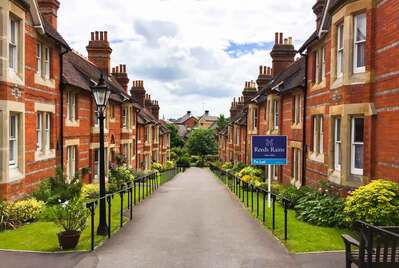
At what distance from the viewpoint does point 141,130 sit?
44.7 meters

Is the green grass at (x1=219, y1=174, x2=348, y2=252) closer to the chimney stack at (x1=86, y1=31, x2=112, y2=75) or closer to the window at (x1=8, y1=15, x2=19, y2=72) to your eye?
the window at (x1=8, y1=15, x2=19, y2=72)

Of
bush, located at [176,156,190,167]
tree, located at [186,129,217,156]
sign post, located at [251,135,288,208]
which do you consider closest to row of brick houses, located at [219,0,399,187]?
sign post, located at [251,135,288,208]

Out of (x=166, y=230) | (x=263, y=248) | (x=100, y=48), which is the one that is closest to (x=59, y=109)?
(x=166, y=230)

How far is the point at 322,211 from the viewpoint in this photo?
13820 millimetres

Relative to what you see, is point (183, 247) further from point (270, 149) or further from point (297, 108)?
point (297, 108)

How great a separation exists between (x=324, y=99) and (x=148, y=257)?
1104 centimetres

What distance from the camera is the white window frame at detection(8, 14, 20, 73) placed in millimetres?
14616

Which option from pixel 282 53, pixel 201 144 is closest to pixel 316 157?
pixel 282 53

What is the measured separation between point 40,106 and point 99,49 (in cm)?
1723

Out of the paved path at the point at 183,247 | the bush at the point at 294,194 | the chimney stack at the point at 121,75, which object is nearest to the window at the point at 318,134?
the bush at the point at 294,194

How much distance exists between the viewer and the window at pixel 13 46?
14655mm

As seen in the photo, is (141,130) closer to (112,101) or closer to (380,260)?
(112,101)

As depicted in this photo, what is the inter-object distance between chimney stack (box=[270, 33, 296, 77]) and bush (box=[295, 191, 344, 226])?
66.4ft

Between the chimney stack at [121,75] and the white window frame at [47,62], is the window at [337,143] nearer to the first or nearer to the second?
the white window frame at [47,62]
